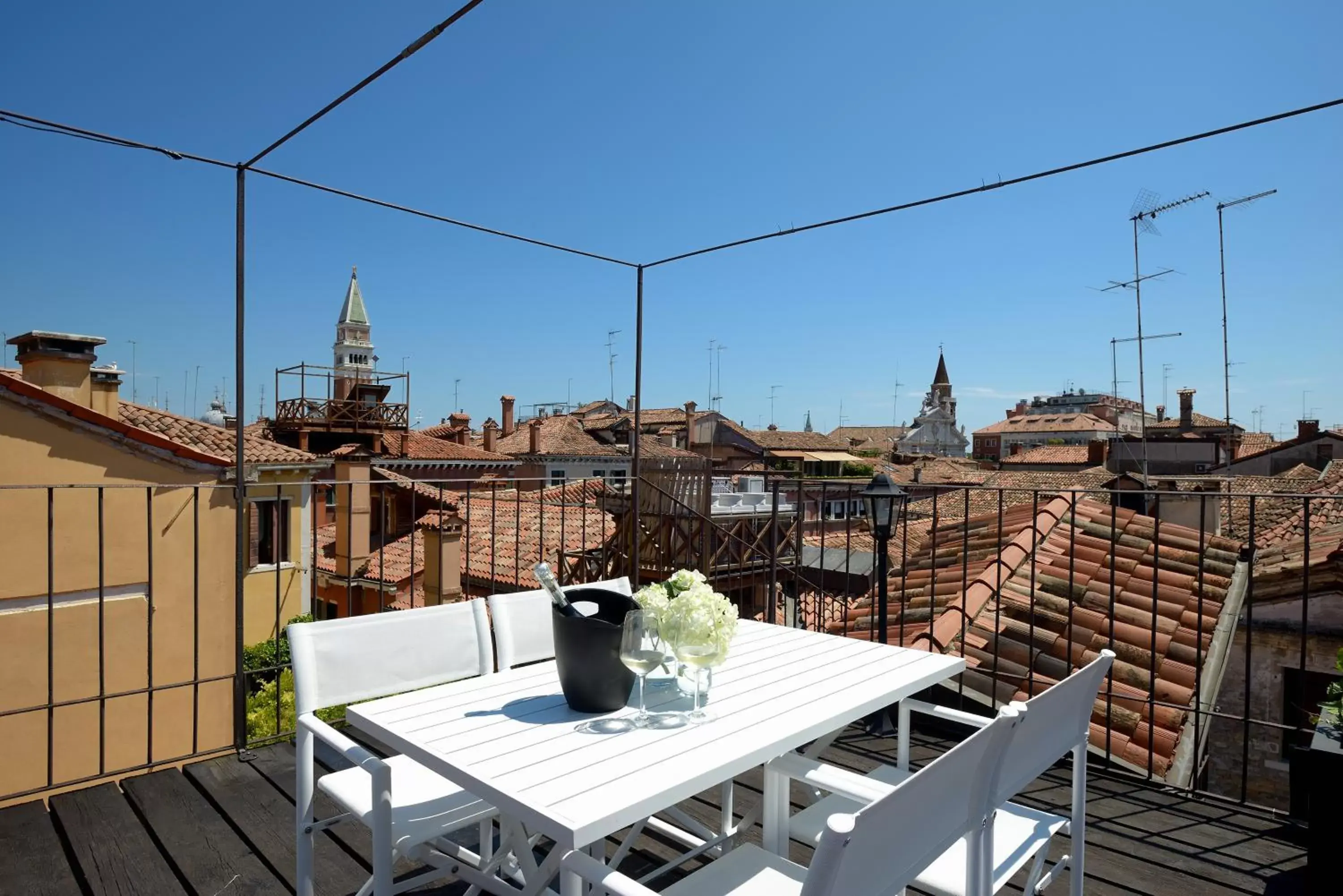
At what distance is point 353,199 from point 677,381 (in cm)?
4136

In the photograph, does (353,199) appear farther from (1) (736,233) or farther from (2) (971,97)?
(2) (971,97)

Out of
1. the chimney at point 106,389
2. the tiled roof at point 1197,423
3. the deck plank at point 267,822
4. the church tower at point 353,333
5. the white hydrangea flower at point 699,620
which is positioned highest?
the church tower at point 353,333

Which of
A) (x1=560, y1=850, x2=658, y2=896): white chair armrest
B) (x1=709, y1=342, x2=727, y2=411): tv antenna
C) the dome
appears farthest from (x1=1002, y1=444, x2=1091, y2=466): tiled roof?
(x1=560, y1=850, x2=658, y2=896): white chair armrest

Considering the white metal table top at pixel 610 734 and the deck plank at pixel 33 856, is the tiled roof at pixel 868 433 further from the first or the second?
the deck plank at pixel 33 856

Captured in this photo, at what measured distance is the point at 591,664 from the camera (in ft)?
5.11

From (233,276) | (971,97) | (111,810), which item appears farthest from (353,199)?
(971,97)

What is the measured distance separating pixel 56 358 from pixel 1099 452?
32.2 meters

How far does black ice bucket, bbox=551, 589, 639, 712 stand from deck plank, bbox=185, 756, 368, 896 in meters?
0.93

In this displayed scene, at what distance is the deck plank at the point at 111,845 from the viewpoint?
1921 millimetres

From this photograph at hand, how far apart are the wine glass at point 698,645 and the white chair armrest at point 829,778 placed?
185 mm

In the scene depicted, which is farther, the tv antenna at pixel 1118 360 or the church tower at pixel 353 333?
the church tower at pixel 353 333

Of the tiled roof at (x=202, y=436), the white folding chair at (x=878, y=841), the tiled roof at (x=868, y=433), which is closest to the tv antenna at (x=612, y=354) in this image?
the tiled roof at (x=202, y=436)

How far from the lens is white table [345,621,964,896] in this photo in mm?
1183

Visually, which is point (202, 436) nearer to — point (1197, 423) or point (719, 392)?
point (719, 392)
